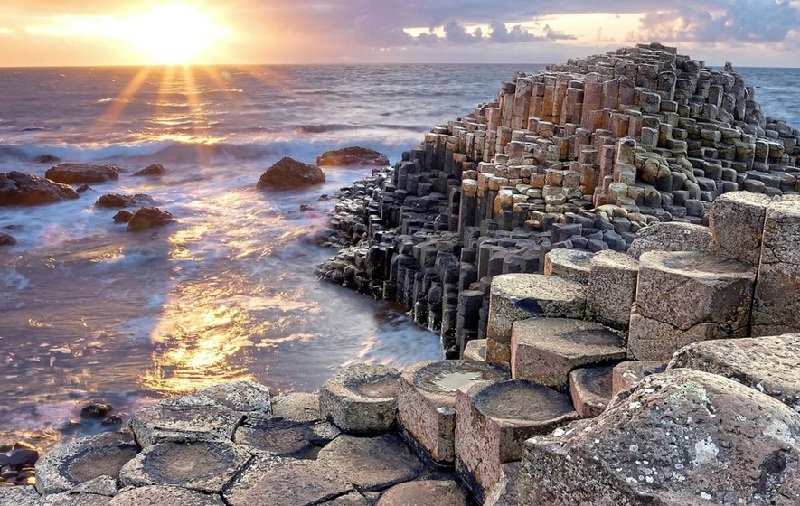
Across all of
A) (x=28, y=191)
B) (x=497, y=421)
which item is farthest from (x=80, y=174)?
(x=497, y=421)

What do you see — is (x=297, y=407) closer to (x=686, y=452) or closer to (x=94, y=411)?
(x=94, y=411)

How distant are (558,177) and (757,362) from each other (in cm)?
891

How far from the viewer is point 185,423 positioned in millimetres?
5461

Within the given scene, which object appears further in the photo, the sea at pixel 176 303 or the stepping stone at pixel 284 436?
the sea at pixel 176 303

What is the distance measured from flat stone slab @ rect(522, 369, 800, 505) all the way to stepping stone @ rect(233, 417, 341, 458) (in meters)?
2.83

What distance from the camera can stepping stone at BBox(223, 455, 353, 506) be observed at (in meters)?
4.54

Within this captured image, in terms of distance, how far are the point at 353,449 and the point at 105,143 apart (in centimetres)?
3793

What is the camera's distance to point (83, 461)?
532 cm

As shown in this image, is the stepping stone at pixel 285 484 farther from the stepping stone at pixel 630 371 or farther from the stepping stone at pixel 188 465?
the stepping stone at pixel 630 371

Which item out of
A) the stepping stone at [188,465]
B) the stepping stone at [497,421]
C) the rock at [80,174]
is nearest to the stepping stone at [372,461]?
the stepping stone at [497,421]

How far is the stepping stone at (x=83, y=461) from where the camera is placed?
5.09 metres

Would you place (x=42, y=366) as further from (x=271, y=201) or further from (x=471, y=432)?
(x=271, y=201)

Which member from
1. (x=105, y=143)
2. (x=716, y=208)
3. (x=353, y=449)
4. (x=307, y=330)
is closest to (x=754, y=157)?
(x=307, y=330)

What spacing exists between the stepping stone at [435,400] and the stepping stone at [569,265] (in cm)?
89
